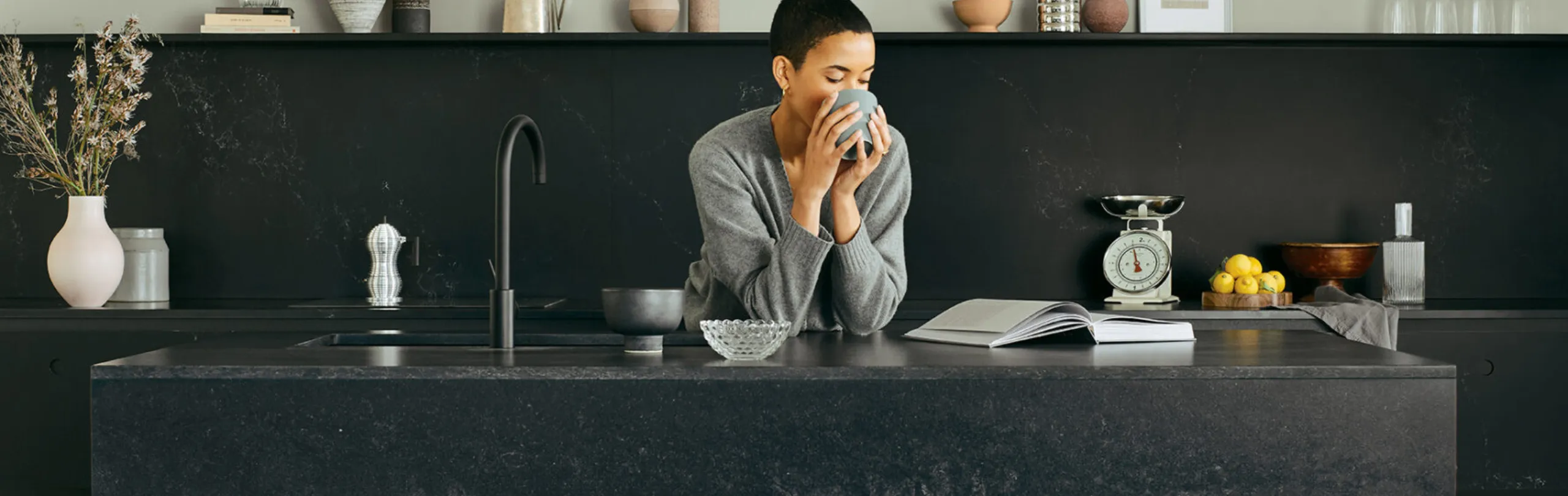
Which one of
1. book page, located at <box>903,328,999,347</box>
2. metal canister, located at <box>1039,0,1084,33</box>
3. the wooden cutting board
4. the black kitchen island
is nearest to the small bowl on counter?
the black kitchen island

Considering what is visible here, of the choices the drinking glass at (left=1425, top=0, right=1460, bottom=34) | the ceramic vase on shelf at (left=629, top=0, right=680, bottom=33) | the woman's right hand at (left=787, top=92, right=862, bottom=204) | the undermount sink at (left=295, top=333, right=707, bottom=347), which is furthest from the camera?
the drinking glass at (left=1425, top=0, right=1460, bottom=34)

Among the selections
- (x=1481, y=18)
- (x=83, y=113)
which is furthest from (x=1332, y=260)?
(x=83, y=113)

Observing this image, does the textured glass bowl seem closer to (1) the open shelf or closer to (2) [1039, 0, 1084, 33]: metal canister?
(1) the open shelf

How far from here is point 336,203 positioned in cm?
372

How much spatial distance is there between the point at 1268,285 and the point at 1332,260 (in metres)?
0.26

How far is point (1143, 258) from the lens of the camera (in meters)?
3.51

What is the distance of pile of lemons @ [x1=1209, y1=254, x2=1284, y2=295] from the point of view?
337cm

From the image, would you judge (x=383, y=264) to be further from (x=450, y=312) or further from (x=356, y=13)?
(x=356, y=13)

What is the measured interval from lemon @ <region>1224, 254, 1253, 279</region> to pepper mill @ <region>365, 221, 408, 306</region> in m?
2.11

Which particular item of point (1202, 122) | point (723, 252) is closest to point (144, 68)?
point (723, 252)

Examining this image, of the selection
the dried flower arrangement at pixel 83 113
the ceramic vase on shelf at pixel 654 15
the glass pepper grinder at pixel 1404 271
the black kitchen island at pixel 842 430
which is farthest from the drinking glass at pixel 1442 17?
the dried flower arrangement at pixel 83 113

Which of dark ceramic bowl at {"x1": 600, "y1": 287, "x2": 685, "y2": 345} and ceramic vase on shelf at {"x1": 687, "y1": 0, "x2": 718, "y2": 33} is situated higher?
ceramic vase on shelf at {"x1": 687, "y1": 0, "x2": 718, "y2": 33}

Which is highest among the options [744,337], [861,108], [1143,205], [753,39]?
[753,39]

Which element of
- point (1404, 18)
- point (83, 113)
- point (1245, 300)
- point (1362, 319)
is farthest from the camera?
point (1404, 18)
